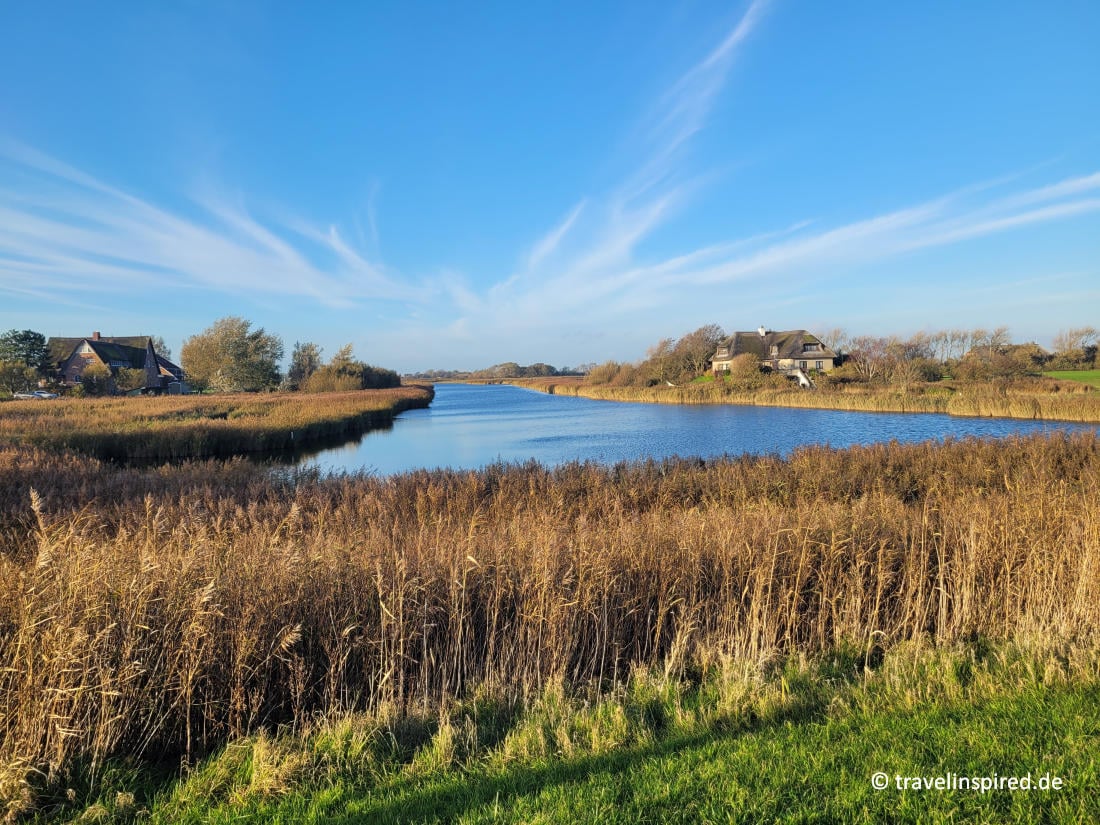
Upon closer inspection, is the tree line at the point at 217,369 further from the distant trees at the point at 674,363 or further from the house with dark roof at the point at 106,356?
Answer: the distant trees at the point at 674,363

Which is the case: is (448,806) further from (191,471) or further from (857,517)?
(191,471)

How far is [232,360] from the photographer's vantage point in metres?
58.5

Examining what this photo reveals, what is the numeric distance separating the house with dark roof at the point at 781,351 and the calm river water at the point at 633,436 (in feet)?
83.3

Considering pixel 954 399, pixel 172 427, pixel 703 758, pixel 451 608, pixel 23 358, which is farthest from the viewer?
pixel 23 358

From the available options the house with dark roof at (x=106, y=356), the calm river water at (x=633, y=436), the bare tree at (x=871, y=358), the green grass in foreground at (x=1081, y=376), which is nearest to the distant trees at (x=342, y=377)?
the house with dark roof at (x=106, y=356)

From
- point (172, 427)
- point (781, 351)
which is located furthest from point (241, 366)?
point (781, 351)

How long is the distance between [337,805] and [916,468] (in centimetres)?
1312

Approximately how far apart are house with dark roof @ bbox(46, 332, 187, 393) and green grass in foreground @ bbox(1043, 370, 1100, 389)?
72586 millimetres

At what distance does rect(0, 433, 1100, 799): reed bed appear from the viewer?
376 cm

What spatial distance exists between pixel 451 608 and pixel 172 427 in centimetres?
2432

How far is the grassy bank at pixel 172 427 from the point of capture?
69.9 feet

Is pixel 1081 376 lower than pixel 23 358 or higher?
lower

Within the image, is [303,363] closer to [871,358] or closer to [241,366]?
[241,366]

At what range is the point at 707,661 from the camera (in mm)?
4734
